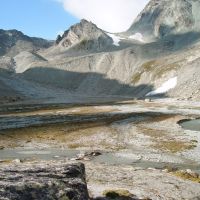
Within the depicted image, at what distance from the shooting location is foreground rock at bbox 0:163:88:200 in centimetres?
1884

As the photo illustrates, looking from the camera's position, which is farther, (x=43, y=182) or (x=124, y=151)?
(x=124, y=151)

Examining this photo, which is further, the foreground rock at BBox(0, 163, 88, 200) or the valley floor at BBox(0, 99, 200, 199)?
the valley floor at BBox(0, 99, 200, 199)

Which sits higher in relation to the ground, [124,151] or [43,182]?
[43,182]

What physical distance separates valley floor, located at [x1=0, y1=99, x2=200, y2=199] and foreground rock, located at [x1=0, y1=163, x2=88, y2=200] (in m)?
6.64

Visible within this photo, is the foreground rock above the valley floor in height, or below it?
above

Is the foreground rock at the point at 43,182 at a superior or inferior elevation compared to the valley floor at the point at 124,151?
superior

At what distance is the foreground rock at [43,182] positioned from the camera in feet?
61.8

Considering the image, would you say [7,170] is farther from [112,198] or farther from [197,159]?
[197,159]

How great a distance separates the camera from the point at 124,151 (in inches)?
2397

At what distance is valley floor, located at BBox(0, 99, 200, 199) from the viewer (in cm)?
3591

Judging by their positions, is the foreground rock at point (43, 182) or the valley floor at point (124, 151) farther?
the valley floor at point (124, 151)

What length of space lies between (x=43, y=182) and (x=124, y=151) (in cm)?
4087

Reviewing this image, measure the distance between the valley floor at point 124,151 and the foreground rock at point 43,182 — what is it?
6638 millimetres

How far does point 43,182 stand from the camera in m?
20.6
